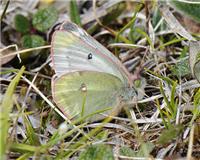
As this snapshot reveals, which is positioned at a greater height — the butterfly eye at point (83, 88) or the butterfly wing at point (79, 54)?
the butterfly wing at point (79, 54)

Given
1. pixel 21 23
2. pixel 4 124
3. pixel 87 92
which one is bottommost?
pixel 87 92

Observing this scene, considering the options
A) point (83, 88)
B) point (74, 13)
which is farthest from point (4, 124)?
point (74, 13)

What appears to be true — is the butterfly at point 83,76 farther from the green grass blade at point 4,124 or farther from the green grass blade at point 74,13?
the green grass blade at point 74,13

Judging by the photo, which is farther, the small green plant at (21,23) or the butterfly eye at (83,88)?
the small green plant at (21,23)

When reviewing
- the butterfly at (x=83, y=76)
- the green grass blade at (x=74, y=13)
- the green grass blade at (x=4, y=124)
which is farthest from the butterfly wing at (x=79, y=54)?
the green grass blade at (x=74, y=13)

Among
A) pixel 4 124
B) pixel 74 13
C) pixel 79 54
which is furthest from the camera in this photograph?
pixel 74 13

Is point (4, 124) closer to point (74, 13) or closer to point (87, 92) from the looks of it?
point (87, 92)

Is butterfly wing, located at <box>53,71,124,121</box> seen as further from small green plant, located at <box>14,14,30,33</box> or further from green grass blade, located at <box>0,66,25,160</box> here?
small green plant, located at <box>14,14,30,33</box>

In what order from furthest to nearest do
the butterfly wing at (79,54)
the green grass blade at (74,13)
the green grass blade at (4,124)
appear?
the green grass blade at (74,13) < the butterfly wing at (79,54) < the green grass blade at (4,124)

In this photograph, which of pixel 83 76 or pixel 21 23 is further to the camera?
pixel 21 23
